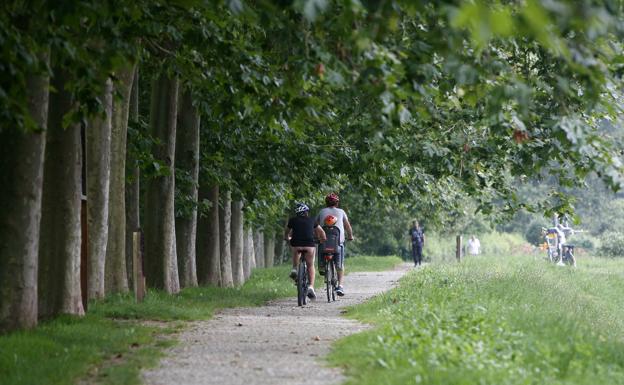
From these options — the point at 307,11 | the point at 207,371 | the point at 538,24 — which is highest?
the point at 307,11

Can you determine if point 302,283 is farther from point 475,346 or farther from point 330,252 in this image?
point 475,346

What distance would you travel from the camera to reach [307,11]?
6.96 meters

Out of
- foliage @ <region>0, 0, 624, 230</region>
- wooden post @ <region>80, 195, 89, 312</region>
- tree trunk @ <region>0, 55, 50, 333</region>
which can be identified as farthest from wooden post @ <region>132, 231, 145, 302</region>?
tree trunk @ <region>0, 55, 50, 333</region>

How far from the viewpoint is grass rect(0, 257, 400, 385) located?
10164mm

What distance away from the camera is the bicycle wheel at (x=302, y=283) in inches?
790

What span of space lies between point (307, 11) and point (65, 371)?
188 inches

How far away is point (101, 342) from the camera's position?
12.4 meters

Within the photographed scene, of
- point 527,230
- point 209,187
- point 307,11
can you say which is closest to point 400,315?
point 307,11

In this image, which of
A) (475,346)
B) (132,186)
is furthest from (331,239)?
(475,346)

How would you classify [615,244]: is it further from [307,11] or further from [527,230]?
[307,11]

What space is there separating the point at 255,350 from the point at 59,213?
348 centimetres

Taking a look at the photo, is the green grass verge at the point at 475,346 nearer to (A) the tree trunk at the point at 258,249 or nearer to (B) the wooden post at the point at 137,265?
(B) the wooden post at the point at 137,265

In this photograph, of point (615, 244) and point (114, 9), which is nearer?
point (114, 9)

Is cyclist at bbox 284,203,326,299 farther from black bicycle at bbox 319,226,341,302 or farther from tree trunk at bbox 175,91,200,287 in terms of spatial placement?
tree trunk at bbox 175,91,200,287
